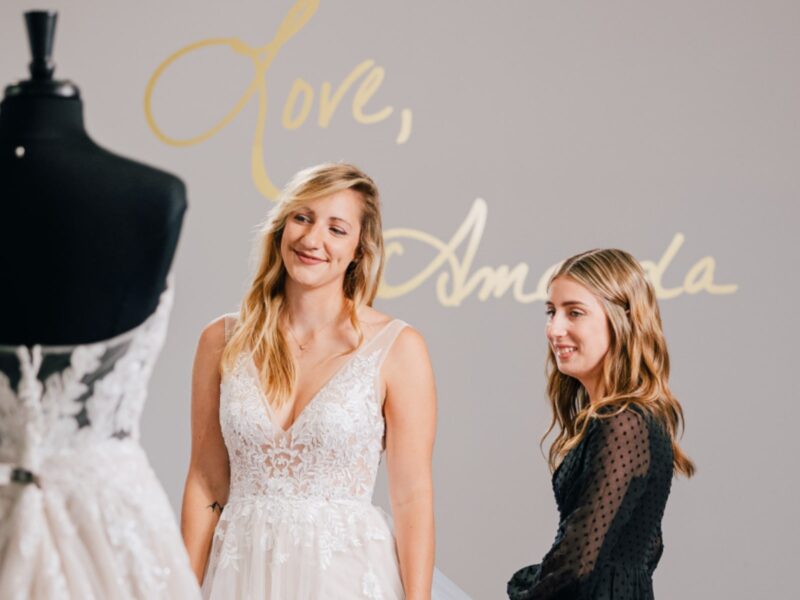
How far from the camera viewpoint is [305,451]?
2430 mm

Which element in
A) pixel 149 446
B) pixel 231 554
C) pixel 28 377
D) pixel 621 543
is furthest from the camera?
pixel 149 446

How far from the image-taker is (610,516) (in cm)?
212

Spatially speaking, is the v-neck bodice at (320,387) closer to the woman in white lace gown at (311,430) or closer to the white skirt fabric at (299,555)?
the woman in white lace gown at (311,430)

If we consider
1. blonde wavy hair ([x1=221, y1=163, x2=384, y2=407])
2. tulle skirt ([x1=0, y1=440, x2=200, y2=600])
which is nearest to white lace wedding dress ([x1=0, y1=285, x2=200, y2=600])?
tulle skirt ([x1=0, y1=440, x2=200, y2=600])

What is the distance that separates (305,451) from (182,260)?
6.47 feet

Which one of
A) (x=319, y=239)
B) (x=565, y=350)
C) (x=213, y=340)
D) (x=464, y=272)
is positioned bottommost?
(x=464, y=272)

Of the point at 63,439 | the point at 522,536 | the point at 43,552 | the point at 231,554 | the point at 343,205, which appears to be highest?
the point at 343,205

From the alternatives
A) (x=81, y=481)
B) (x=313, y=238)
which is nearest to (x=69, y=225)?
(x=81, y=481)

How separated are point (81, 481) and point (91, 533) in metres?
0.07

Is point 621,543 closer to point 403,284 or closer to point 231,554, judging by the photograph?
point 231,554

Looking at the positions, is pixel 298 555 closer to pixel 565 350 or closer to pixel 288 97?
pixel 565 350

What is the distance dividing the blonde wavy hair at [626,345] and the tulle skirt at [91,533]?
890mm

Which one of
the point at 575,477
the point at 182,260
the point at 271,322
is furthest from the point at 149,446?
the point at 575,477

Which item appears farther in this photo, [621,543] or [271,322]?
[271,322]
